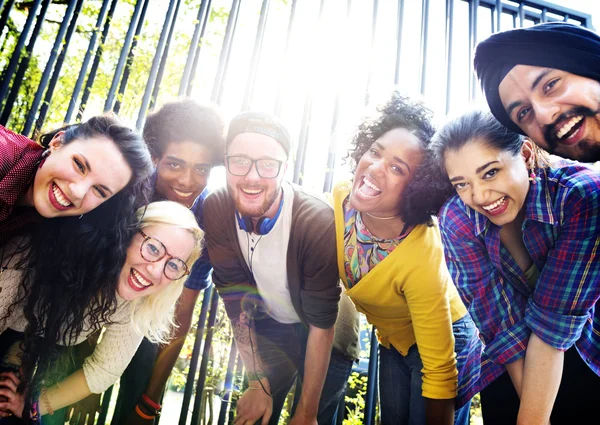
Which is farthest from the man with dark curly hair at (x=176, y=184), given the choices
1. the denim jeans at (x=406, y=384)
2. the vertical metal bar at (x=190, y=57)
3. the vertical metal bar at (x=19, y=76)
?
the denim jeans at (x=406, y=384)

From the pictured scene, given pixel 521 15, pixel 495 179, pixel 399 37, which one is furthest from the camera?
pixel 521 15

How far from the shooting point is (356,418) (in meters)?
3.64

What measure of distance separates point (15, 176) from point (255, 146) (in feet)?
3.62

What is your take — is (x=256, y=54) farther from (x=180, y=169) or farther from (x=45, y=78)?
(x=45, y=78)

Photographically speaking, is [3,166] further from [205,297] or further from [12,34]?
[12,34]

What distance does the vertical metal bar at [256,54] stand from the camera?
2.30 meters

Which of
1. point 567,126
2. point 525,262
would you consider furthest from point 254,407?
point 567,126

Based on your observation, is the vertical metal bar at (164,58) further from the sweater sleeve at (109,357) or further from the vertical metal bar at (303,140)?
the sweater sleeve at (109,357)

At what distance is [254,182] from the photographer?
1937 millimetres

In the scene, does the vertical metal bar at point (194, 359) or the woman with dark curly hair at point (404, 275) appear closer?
the woman with dark curly hair at point (404, 275)

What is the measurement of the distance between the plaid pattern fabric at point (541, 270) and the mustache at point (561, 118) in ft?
0.85

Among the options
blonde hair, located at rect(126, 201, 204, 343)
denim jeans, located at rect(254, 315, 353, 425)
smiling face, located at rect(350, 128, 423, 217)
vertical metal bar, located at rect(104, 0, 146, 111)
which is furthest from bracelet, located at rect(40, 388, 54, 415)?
smiling face, located at rect(350, 128, 423, 217)

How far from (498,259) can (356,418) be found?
2.73 metres

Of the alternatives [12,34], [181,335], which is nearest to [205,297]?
[181,335]
